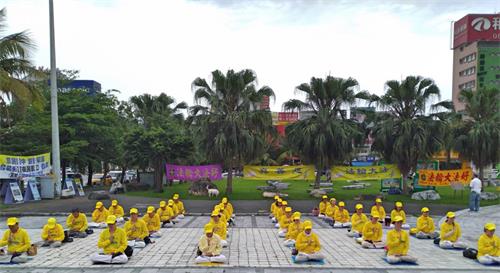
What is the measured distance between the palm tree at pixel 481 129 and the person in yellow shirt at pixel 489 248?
57.7 ft

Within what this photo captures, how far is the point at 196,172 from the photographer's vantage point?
82.5 feet

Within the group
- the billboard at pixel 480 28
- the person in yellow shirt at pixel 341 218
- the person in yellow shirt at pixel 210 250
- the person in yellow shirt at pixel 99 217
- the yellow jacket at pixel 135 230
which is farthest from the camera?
the billboard at pixel 480 28

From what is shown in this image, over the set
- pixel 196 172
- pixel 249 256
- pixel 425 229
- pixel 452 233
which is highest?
pixel 196 172

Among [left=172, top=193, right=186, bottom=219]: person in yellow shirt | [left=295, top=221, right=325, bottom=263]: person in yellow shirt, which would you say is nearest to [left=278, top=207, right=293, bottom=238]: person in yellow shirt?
[left=295, top=221, right=325, bottom=263]: person in yellow shirt

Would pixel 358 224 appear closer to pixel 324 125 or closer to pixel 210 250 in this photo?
pixel 210 250

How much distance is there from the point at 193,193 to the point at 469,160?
17.8m

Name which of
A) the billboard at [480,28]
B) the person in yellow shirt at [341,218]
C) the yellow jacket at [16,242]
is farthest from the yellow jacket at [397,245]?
the billboard at [480,28]

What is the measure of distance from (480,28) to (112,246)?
7022 centimetres

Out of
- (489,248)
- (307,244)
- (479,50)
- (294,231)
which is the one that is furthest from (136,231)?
(479,50)

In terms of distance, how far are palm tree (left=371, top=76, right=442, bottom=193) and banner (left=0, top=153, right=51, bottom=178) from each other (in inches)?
757

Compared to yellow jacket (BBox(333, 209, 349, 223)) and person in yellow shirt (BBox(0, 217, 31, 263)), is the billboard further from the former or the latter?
person in yellow shirt (BBox(0, 217, 31, 263))

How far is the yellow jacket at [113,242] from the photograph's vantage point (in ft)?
34.6

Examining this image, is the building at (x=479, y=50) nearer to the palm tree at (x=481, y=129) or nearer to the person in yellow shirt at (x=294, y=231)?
the palm tree at (x=481, y=129)

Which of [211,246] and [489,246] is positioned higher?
[489,246]
